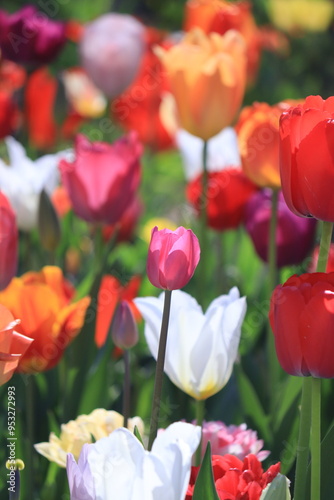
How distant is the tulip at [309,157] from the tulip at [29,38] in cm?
100

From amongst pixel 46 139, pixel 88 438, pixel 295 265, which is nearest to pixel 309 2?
pixel 46 139

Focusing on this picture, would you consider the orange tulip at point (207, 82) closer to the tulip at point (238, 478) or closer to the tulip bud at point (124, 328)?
the tulip bud at point (124, 328)

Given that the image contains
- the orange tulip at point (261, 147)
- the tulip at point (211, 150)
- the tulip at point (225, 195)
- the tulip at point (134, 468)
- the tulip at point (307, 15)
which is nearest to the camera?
the tulip at point (134, 468)

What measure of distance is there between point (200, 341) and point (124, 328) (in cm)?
8

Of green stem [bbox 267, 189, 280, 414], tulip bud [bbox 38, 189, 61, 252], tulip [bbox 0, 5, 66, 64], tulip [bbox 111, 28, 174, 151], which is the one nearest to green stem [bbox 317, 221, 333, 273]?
green stem [bbox 267, 189, 280, 414]

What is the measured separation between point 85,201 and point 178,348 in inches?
17.0

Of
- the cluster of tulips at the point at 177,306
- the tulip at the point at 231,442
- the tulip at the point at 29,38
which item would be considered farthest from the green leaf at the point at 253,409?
the tulip at the point at 29,38

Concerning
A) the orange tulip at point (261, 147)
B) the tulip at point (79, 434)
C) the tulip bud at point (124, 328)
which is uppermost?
the orange tulip at point (261, 147)

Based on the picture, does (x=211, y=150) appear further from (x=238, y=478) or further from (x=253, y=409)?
(x=238, y=478)

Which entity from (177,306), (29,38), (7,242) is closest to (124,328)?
(177,306)

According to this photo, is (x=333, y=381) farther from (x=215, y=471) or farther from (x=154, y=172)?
(x=154, y=172)

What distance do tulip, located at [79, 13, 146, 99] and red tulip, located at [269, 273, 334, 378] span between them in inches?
46.3

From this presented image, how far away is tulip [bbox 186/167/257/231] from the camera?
126cm

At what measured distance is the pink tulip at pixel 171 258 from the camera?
24.7 inches
